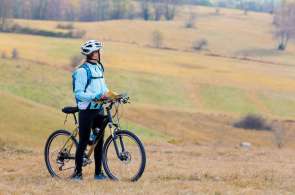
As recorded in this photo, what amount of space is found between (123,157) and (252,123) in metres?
37.4

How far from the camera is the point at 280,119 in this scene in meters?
51.8

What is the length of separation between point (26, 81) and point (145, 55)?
133 feet

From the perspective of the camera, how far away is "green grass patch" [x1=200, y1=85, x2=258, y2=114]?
5731 centimetres

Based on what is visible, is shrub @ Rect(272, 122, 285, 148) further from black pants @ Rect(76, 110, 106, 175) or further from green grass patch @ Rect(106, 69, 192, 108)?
black pants @ Rect(76, 110, 106, 175)

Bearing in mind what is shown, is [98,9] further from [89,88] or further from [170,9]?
[89,88]

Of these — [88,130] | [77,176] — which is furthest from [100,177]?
[88,130]

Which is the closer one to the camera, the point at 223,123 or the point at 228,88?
the point at 223,123

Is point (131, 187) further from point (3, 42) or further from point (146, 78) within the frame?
point (3, 42)

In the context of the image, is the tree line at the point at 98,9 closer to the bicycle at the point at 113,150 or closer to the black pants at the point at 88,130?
the bicycle at the point at 113,150

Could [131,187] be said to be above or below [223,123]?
above

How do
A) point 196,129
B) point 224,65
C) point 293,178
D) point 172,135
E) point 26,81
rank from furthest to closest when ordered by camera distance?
point 224,65, point 26,81, point 196,129, point 172,135, point 293,178

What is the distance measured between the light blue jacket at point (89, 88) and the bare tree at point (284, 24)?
377 ft

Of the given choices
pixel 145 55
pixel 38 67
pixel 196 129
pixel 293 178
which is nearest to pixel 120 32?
pixel 145 55

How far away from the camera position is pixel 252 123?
4694 centimetres
